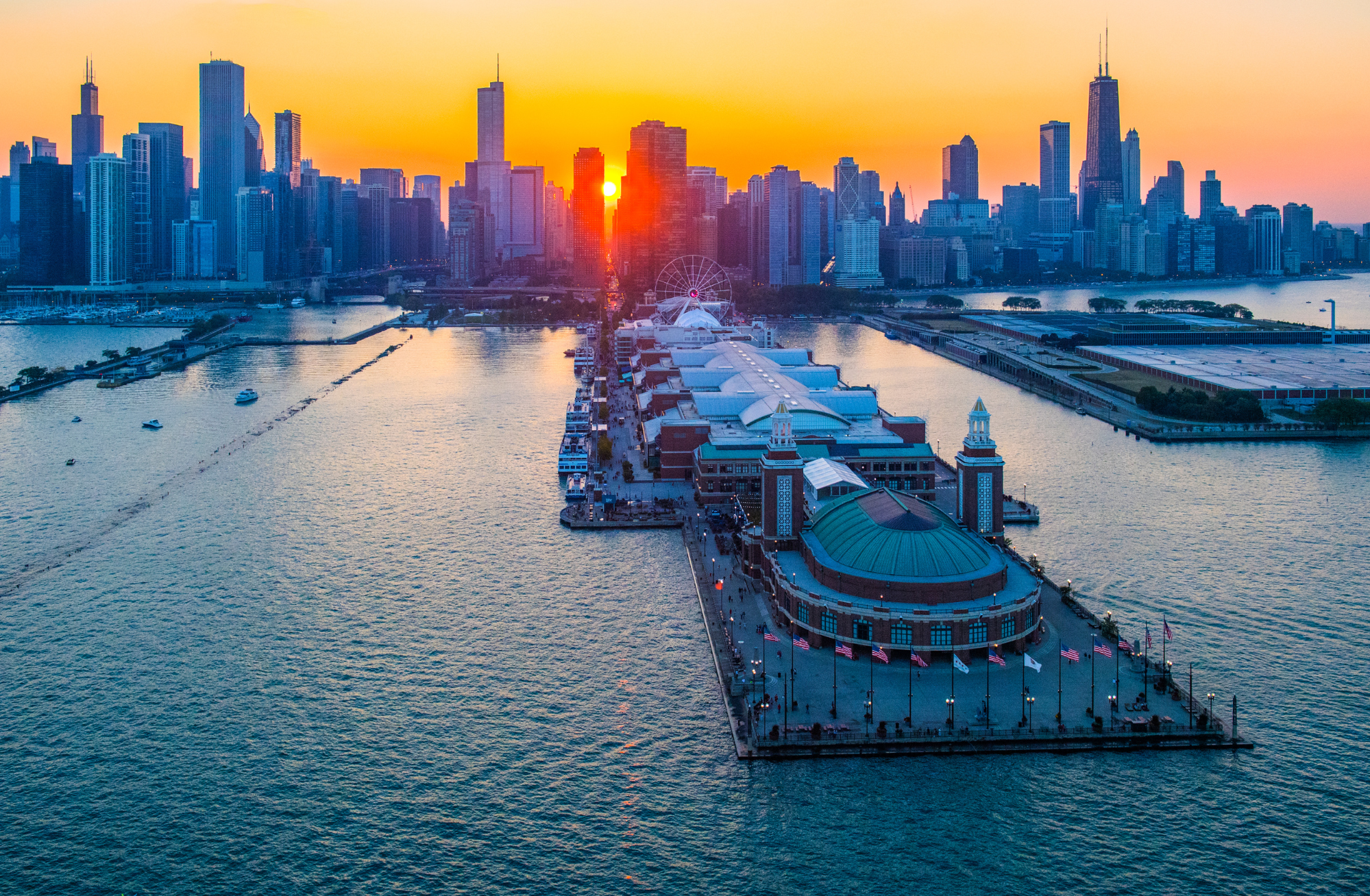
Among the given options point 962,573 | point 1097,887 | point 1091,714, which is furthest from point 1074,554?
point 1097,887

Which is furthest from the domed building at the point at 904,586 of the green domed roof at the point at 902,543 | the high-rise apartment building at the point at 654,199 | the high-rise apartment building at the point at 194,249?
the high-rise apartment building at the point at 194,249

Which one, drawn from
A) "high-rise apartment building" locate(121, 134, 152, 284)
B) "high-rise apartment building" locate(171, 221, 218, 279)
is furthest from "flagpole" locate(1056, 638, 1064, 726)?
"high-rise apartment building" locate(171, 221, 218, 279)

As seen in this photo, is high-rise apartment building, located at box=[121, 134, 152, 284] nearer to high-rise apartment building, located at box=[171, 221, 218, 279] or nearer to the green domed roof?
high-rise apartment building, located at box=[171, 221, 218, 279]

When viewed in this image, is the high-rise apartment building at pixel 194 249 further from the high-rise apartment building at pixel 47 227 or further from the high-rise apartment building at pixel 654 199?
the high-rise apartment building at pixel 654 199

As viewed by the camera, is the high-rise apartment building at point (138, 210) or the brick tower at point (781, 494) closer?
the brick tower at point (781, 494)

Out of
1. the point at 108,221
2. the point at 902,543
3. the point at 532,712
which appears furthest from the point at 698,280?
the point at 532,712
